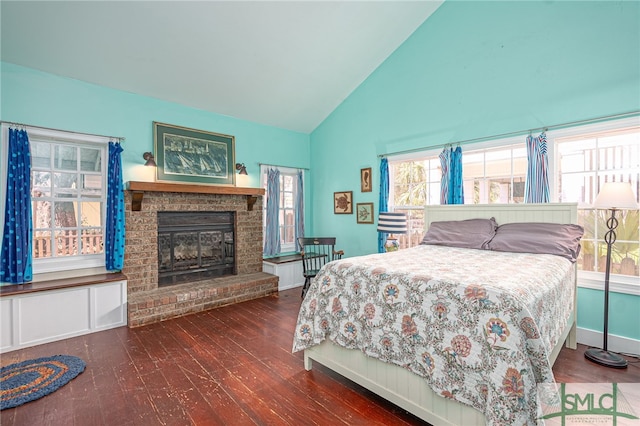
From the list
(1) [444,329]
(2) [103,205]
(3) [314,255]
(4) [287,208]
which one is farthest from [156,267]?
(1) [444,329]

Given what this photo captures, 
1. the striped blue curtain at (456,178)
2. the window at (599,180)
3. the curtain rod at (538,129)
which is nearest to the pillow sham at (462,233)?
the striped blue curtain at (456,178)

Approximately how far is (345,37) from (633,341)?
14.6ft

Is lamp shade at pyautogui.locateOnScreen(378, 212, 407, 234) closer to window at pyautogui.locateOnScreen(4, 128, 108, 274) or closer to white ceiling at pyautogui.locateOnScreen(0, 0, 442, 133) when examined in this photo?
white ceiling at pyautogui.locateOnScreen(0, 0, 442, 133)

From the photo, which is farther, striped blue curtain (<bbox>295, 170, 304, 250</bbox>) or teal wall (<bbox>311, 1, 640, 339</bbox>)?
striped blue curtain (<bbox>295, 170, 304, 250</bbox>)

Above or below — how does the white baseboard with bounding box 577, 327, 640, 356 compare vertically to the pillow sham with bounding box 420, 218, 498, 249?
below

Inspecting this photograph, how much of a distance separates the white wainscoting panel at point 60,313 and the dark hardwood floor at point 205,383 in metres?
0.12

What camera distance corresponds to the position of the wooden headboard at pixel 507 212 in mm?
2934

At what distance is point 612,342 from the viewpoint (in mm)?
2826

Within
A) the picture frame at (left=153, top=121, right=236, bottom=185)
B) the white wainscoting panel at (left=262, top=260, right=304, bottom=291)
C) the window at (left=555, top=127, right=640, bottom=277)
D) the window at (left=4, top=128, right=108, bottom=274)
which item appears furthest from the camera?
the white wainscoting panel at (left=262, top=260, right=304, bottom=291)

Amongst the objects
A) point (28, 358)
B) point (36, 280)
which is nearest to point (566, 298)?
point (28, 358)

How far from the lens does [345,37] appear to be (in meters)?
3.96

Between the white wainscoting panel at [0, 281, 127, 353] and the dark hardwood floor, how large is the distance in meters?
0.12

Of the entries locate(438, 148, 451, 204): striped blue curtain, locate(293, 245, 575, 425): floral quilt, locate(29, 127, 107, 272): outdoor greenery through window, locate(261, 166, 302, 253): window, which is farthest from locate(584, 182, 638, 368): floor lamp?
locate(29, 127, 107, 272): outdoor greenery through window

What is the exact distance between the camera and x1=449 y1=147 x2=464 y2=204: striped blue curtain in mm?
3758
